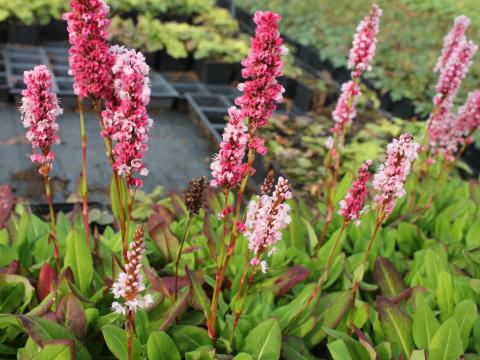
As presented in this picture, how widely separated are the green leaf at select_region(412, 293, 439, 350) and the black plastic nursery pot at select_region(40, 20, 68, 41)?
332 inches

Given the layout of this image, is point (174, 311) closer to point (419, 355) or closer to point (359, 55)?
point (419, 355)

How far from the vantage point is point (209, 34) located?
9.28m

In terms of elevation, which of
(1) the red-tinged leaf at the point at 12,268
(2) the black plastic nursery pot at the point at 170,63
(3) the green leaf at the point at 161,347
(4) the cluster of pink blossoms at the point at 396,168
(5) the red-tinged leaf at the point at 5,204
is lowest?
(2) the black plastic nursery pot at the point at 170,63

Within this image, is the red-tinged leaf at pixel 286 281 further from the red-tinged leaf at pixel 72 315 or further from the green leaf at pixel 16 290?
the green leaf at pixel 16 290

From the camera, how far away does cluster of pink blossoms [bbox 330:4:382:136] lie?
10.2 feet

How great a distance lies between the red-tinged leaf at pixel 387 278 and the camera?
3.08m

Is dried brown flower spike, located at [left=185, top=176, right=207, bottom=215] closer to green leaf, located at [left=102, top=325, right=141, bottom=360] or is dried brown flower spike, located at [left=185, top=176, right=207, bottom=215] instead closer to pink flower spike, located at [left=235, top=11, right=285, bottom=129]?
pink flower spike, located at [left=235, top=11, right=285, bottom=129]

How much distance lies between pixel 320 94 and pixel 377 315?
5387mm

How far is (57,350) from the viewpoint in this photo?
2.11 metres

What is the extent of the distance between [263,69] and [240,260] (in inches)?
57.2

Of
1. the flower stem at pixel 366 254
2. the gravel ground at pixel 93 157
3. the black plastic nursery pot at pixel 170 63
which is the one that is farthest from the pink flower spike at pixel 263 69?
the black plastic nursery pot at pixel 170 63

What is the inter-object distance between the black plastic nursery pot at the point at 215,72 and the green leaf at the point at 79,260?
602 centimetres

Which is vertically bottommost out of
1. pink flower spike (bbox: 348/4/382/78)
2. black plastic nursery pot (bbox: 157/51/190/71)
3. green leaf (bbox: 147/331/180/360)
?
black plastic nursery pot (bbox: 157/51/190/71)

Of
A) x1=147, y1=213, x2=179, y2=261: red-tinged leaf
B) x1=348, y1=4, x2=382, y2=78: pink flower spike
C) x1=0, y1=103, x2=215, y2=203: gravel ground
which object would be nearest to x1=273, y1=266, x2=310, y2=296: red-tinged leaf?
x1=147, y1=213, x2=179, y2=261: red-tinged leaf
